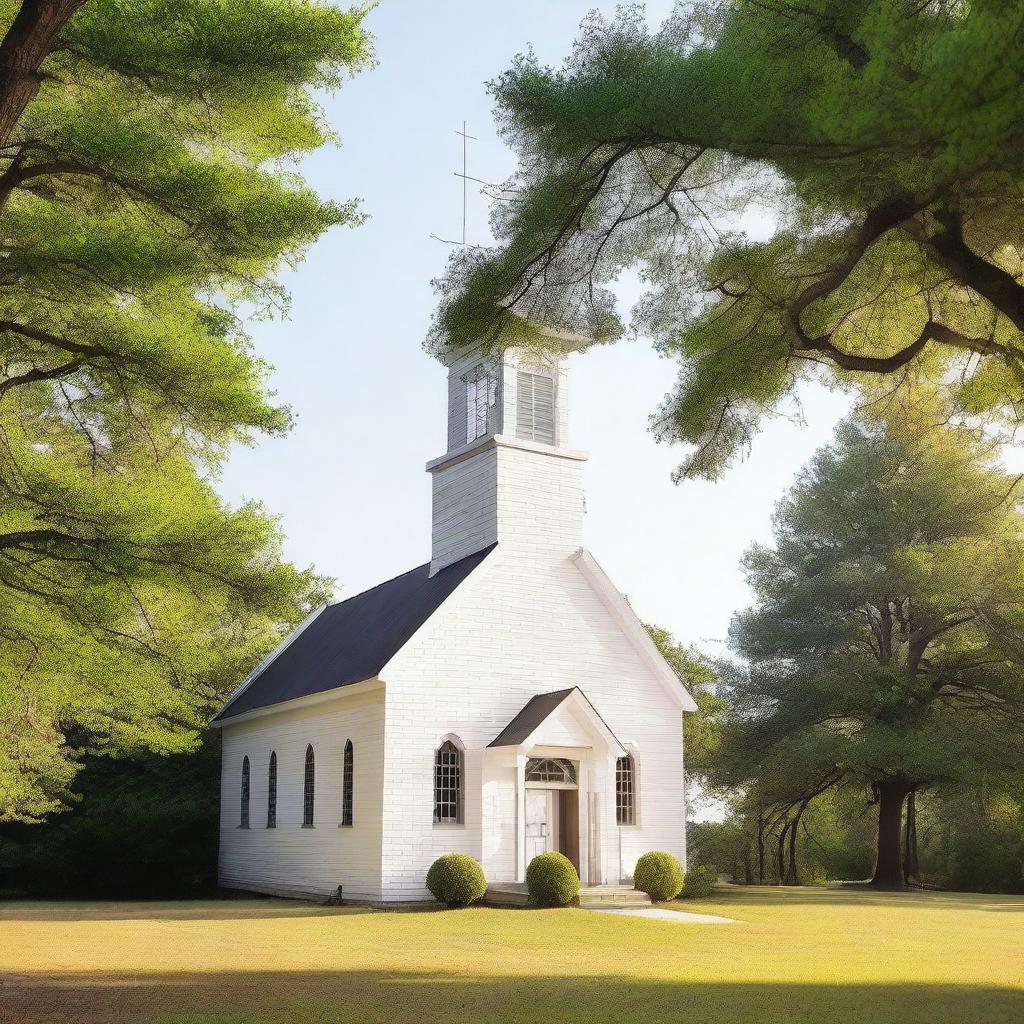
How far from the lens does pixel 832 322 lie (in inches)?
521

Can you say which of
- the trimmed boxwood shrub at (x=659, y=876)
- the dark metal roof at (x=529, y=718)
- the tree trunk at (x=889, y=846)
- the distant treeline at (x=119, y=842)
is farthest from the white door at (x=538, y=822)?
the tree trunk at (x=889, y=846)

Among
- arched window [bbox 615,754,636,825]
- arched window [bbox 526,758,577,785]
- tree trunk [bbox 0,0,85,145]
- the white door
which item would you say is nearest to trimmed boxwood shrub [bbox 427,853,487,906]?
the white door

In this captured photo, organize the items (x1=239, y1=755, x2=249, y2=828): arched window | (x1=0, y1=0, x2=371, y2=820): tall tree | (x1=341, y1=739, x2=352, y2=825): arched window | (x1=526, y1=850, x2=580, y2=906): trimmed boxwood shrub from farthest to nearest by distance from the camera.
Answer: (x1=239, y1=755, x2=249, y2=828): arched window
(x1=341, y1=739, x2=352, y2=825): arched window
(x1=526, y1=850, x2=580, y2=906): trimmed boxwood shrub
(x1=0, y1=0, x2=371, y2=820): tall tree


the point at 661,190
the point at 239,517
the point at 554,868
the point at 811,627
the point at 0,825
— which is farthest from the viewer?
the point at 811,627

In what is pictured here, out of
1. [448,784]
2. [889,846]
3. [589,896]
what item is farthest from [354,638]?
[889,846]

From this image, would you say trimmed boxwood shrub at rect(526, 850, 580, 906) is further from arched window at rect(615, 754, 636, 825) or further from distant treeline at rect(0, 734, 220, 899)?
distant treeline at rect(0, 734, 220, 899)

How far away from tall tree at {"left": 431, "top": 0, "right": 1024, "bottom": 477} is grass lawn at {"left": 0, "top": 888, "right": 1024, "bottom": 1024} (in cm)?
565

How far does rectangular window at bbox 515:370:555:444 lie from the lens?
2698 cm

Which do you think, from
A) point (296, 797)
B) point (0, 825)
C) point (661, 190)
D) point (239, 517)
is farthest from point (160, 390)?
point (0, 825)

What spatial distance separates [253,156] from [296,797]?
17.5 metres

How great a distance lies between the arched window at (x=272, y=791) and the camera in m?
28.6

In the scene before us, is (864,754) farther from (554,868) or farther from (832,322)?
(832,322)

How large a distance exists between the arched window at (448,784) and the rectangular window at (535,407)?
7.19 metres

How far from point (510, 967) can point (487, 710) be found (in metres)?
10.8
